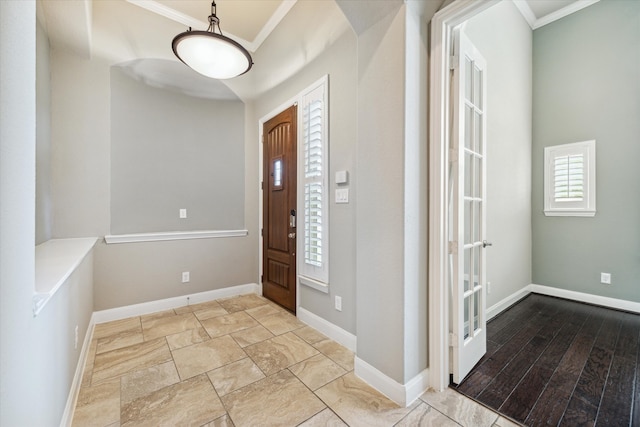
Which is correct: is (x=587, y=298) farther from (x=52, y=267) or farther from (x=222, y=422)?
(x=52, y=267)

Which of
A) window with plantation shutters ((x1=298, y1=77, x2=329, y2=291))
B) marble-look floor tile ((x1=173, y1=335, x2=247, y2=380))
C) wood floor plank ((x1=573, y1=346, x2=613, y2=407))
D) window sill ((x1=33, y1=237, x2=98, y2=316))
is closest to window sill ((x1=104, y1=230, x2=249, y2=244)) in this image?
window sill ((x1=33, y1=237, x2=98, y2=316))

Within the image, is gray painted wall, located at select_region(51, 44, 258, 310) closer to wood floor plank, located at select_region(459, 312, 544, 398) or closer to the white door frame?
the white door frame

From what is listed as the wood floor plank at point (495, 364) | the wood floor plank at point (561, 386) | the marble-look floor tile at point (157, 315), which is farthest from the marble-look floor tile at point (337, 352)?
the marble-look floor tile at point (157, 315)

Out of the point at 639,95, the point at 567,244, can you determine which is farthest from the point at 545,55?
the point at 567,244

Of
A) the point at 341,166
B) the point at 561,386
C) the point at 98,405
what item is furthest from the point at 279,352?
the point at 561,386

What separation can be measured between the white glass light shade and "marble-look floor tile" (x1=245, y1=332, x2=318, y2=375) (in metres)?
2.42

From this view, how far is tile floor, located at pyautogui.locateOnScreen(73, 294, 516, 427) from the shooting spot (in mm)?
1470

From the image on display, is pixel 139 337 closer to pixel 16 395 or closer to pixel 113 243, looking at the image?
pixel 113 243

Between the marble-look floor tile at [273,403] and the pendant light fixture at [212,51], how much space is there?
8.11 feet

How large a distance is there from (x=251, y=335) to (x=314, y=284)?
0.76 metres

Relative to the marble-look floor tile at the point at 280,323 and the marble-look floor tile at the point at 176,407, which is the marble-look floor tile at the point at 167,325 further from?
the marble-look floor tile at the point at 176,407

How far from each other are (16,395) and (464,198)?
7.59ft

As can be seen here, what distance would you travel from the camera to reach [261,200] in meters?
3.62

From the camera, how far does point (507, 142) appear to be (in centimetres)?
313
